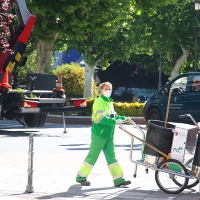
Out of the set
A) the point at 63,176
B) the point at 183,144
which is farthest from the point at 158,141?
the point at 63,176

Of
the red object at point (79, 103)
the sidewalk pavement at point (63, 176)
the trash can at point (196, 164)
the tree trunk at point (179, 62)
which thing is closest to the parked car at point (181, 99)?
the red object at point (79, 103)

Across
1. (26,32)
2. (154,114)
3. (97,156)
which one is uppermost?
(26,32)

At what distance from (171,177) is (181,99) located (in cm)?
1089

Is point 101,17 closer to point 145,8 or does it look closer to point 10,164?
point 145,8

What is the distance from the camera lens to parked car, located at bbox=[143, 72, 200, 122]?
67.8ft

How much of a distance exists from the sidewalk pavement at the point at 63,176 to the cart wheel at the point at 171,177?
104 millimetres

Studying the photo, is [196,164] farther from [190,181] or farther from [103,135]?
[103,135]

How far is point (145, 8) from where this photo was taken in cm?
2856

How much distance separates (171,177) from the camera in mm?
10320

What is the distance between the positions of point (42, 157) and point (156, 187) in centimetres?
418

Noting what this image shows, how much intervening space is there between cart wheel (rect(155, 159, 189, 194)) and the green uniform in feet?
2.06

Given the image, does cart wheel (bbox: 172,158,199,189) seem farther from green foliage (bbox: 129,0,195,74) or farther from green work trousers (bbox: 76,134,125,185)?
green foliage (bbox: 129,0,195,74)

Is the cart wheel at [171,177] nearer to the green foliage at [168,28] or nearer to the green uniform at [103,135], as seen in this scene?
the green uniform at [103,135]

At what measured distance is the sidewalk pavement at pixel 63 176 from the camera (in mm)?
9914
